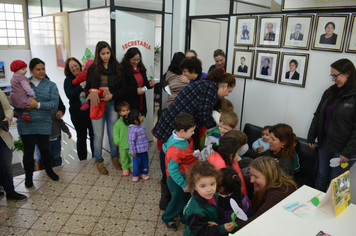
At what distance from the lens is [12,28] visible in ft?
27.5

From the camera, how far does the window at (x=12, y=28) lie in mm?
8320

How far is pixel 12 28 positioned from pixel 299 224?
31.6ft

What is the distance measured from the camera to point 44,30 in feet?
23.8

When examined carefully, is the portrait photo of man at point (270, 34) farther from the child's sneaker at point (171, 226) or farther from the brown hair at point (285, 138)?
the child's sneaker at point (171, 226)

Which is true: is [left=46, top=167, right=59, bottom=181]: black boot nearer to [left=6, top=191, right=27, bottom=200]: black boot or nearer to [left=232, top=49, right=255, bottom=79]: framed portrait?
[left=6, top=191, right=27, bottom=200]: black boot

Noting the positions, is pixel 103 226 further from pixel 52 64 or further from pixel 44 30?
pixel 44 30

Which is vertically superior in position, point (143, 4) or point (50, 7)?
point (50, 7)

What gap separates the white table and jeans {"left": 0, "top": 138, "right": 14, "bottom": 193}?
265 centimetres

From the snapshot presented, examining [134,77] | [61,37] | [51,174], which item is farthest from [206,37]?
[51,174]

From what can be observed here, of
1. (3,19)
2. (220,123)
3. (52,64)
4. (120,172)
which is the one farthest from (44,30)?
(220,123)

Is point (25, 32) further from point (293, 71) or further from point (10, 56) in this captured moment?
point (293, 71)

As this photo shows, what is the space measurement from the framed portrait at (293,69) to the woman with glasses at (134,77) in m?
1.85

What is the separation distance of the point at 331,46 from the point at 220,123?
1567 mm

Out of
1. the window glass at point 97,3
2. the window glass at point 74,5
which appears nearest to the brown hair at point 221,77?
the window glass at point 97,3
